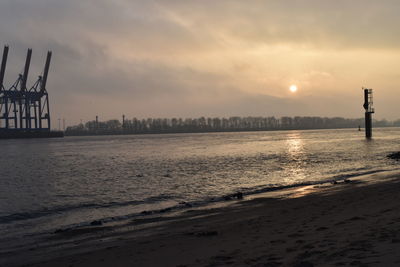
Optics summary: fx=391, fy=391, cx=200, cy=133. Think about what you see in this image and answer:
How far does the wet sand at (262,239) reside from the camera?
5074 mm

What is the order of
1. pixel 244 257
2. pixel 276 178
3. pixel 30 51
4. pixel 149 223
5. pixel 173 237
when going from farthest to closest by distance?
pixel 30 51, pixel 276 178, pixel 149 223, pixel 173 237, pixel 244 257

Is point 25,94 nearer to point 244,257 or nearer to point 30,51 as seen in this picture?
point 30,51

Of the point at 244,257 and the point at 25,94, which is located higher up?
the point at 25,94

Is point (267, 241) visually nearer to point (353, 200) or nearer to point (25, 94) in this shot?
point (353, 200)

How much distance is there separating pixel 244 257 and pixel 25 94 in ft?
403

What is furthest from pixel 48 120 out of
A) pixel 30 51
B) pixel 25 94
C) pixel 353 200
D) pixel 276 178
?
pixel 353 200

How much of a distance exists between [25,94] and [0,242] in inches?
4643

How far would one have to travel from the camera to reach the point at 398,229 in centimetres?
589

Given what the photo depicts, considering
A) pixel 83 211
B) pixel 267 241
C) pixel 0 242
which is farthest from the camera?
pixel 83 211

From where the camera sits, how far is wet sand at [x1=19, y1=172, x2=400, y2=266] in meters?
5.07

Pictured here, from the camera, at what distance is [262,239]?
666 cm

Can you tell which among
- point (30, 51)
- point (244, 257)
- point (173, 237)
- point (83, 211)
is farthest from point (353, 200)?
point (30, 51)

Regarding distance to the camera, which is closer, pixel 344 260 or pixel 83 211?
pixel 344 260

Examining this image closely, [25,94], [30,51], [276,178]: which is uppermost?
[30,51]
